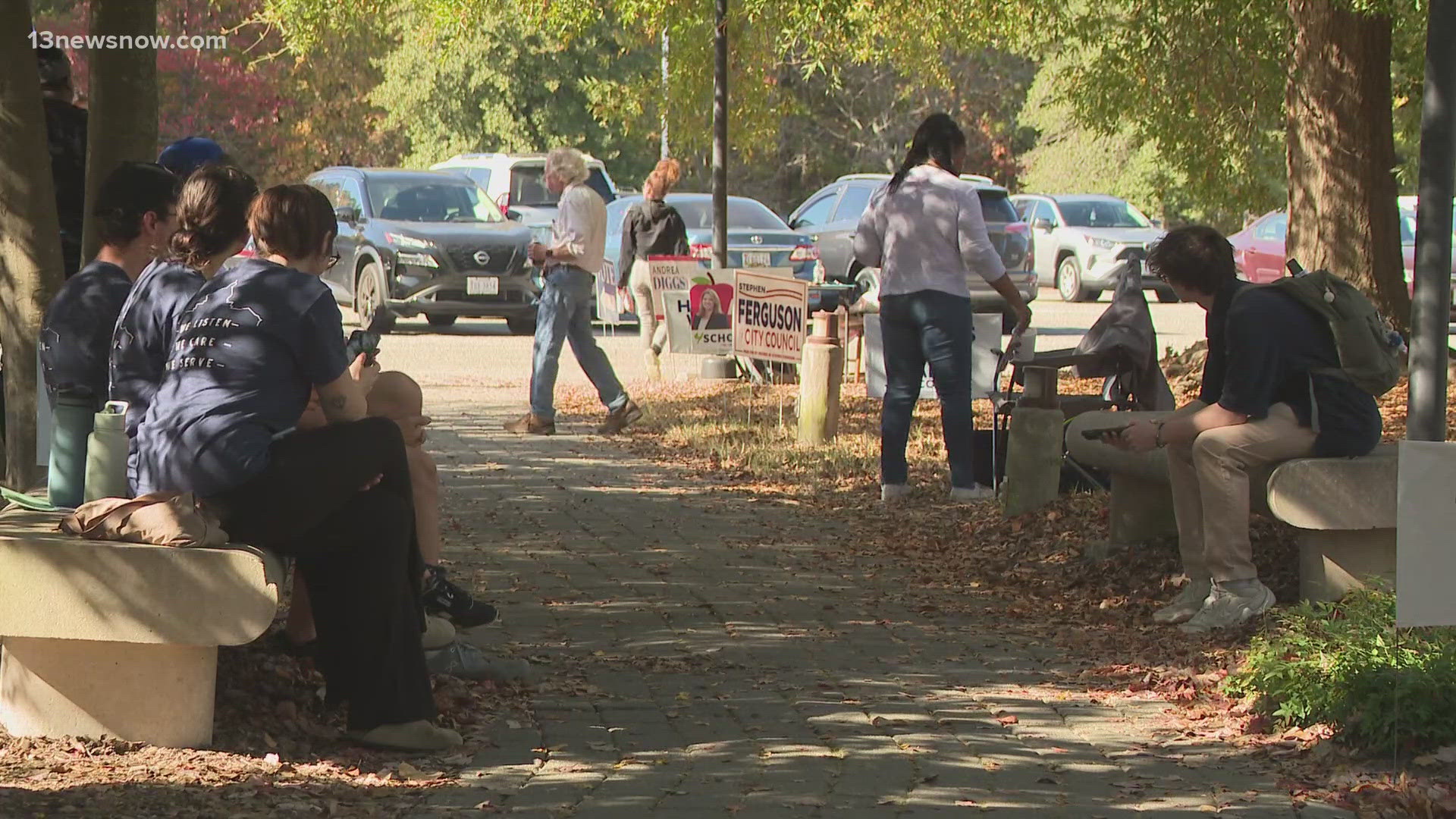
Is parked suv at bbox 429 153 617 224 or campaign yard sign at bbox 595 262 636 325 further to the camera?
parked suv at bbox 429 153 617 224

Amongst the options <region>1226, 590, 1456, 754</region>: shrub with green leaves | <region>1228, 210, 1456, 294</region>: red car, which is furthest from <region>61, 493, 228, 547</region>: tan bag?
<region>1228, 210, 1456, 294</region>: red car

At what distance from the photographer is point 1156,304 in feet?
99.7

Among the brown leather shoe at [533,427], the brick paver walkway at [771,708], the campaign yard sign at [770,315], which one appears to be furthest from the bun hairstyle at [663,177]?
the brick paver walkway at [771,708]

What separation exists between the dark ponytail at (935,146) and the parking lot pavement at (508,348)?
19.1 feet

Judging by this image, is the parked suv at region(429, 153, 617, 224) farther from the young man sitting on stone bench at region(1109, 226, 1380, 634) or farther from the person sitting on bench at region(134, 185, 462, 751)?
the person sitting on bench at region(134, 185, 462, 751)

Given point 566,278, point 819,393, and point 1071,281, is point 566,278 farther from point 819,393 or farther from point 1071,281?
point 1071,281

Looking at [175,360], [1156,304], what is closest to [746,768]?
[175,360]

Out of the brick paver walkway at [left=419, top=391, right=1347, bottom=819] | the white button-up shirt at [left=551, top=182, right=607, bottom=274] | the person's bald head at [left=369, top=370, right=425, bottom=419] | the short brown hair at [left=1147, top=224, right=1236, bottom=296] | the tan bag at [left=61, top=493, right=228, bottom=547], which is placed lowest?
the brick paver walkway at [left=419, top=391, right=1347, bottom=819]

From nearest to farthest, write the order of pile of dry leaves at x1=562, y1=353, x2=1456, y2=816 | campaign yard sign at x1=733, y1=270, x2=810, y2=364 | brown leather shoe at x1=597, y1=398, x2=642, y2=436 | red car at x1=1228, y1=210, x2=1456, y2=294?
pile of dry leaves at x1=562, y1=353, x2=1456, y2=816 → campaign yard sign at x1=733, y1=270, x2=810, y2=364 → brown leather shoe at x1=597, y1=398, x2=642, y2=436 → red car at x1=1228, y1=210, x2=1456, y2=294

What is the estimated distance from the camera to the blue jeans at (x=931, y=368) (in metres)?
9.71

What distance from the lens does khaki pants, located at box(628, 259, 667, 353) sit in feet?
52.3

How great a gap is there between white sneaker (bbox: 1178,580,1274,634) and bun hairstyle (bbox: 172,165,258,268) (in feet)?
11.8

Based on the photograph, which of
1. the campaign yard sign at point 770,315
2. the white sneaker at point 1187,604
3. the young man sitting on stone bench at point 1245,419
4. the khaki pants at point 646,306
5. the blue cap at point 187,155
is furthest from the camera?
the khaki pants at point 646,306

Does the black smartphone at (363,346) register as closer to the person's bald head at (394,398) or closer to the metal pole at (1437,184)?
the person's bald head at (394,398)
